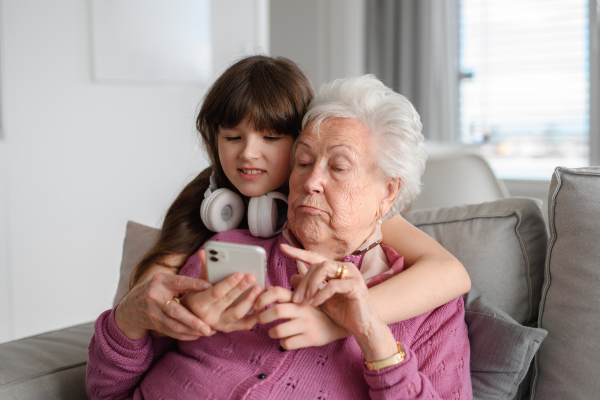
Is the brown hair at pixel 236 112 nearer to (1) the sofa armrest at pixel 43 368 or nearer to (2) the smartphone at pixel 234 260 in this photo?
(1) the sofa armrest at pixel 43 368

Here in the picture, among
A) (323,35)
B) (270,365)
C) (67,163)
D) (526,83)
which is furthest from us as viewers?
(323,35)

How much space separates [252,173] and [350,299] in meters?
0.49

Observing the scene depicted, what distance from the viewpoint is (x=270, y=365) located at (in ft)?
3.73

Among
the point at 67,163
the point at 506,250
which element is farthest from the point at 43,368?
the point at 67,163

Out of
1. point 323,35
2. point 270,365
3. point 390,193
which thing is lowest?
point 270,365

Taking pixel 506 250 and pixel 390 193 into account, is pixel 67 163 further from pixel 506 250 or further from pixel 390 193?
pixel 506 250

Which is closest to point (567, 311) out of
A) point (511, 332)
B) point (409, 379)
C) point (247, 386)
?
point (511, 332)

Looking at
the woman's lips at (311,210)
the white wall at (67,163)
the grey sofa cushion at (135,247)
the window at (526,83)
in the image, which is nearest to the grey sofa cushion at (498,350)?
the woman's lips at (311,210)

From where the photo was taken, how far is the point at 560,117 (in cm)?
418

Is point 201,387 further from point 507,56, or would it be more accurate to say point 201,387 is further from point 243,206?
point 507,56

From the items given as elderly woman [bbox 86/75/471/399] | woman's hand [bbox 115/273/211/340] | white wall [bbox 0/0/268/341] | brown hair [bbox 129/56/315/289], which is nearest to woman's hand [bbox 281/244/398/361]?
Answer: elderly woman [bbox 86/75/471/399]

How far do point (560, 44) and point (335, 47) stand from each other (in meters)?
1.85

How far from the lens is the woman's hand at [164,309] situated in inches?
39.4

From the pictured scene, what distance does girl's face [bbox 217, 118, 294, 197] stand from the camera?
1.33m
